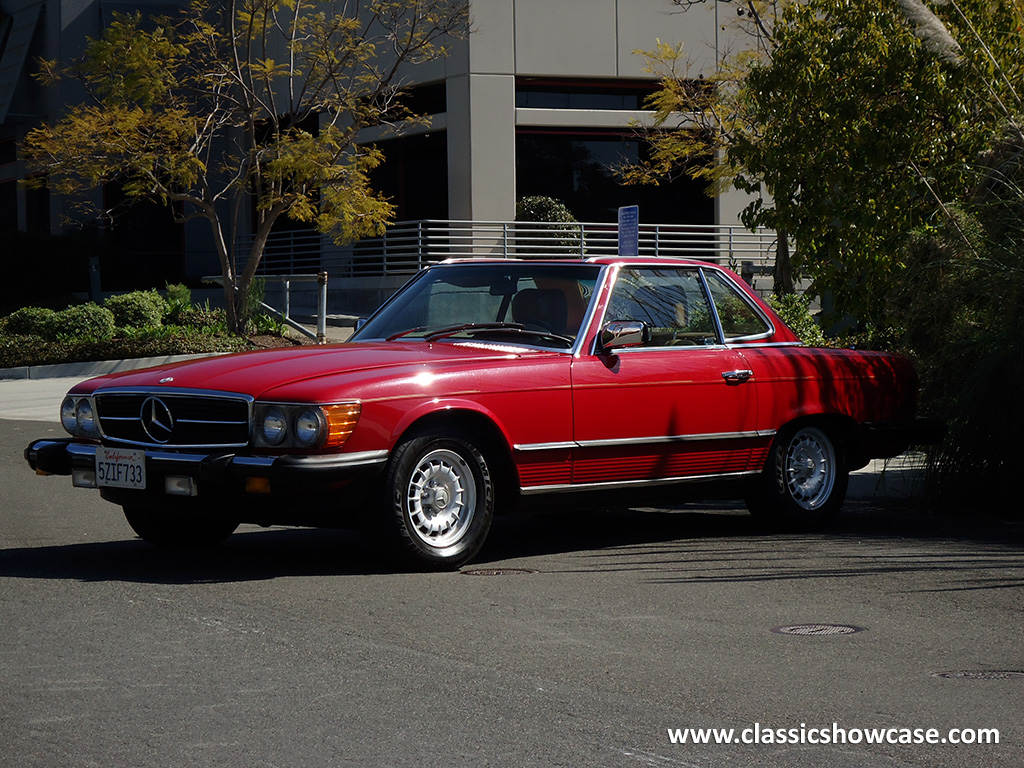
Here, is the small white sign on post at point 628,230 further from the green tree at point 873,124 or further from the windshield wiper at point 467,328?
the windshield wiper at point 467,328

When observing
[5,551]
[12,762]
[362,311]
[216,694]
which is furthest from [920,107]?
[362,311]

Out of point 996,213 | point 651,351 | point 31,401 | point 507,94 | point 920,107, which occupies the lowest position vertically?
point 31,401

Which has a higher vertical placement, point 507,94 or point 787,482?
point 507,94

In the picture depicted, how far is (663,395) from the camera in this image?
27.0 ft

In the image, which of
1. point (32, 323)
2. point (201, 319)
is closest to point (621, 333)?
point (32, 323)

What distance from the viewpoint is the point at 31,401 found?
65.0 feet

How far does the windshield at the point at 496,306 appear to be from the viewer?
8.22 metres

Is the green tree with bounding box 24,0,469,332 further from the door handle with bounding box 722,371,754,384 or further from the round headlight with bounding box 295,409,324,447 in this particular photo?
the round headlight with bounding box 295,409,324,447

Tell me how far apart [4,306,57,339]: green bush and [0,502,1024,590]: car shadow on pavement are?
16.9 metres

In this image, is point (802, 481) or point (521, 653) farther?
point (802, 481)

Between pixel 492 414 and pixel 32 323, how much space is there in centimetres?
1975

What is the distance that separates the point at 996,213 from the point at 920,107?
1760 mm

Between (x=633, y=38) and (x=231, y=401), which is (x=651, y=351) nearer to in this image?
(x=231, y=401)

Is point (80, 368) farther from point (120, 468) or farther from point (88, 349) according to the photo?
point (120, 468)
